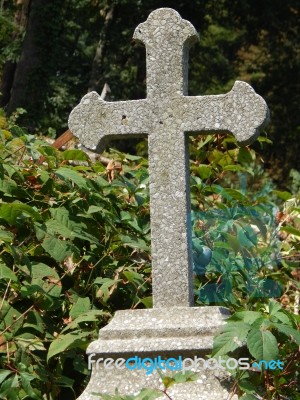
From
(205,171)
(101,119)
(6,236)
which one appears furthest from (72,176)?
(205,171)

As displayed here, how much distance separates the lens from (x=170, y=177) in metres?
3.85

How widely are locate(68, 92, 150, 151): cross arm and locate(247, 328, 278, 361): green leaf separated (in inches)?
40.3

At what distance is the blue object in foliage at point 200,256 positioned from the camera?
4426mm

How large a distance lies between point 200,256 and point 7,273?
1.02 metres

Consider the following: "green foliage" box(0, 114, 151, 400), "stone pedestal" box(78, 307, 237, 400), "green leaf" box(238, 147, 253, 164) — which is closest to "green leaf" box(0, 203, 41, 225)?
"green foliage" box(0, 114, 151, 400)

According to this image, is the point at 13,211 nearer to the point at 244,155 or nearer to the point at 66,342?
the point at 66,342

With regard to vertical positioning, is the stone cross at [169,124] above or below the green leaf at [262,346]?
above

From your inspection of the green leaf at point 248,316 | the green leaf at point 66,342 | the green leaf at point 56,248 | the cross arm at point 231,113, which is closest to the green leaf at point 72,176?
the green leaf at point 56,248

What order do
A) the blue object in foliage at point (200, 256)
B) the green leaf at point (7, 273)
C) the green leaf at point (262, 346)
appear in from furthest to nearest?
the blue object in foliage at point (200, 256)
the green leaf at point (7, 273)
the green leaf at point (262, 346)

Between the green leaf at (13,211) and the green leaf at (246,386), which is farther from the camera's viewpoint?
the green leaf at (13,211)

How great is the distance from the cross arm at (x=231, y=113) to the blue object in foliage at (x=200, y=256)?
692 mm

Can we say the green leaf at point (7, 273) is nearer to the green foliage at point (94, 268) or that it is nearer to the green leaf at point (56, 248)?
the green foliage at point (94, 268)

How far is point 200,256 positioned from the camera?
4.44 meters

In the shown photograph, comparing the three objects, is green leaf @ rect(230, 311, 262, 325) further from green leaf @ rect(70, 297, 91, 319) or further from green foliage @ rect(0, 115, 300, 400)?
green leaf @ rect(70, 297, 91, 319)
